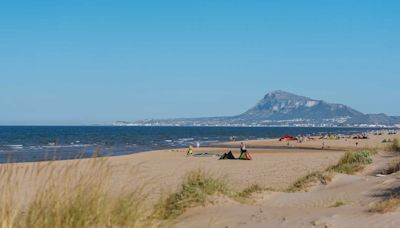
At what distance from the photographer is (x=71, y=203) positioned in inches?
227

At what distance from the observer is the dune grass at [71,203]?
5.53 metres

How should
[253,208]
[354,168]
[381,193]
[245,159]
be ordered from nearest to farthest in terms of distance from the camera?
[253,208] < [381,193] < [354,168] < [245,159]

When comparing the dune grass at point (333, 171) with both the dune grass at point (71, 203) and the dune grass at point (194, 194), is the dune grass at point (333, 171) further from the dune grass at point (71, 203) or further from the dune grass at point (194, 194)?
the dune grass at point (71, 203)

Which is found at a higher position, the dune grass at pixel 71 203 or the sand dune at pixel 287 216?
the dune grass at pixel 71 203

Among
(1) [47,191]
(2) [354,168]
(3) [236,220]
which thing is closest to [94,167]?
(1) [47,191]

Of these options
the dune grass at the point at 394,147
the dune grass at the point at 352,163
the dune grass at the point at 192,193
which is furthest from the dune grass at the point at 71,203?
the dune grass at the point at 394,147

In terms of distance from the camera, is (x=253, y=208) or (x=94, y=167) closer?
(x=94, y=167)

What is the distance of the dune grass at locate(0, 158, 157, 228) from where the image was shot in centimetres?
553

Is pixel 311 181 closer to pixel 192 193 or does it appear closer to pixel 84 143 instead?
pixel 192 193

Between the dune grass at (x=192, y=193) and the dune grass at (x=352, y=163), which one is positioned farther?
the dune grass at (x=352, y=163)

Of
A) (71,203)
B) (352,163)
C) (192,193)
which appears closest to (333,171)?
(352,163)

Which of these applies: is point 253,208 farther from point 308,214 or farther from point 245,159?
point 245,159

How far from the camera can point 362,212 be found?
8383 mm

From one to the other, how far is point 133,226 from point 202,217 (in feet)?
9.06
